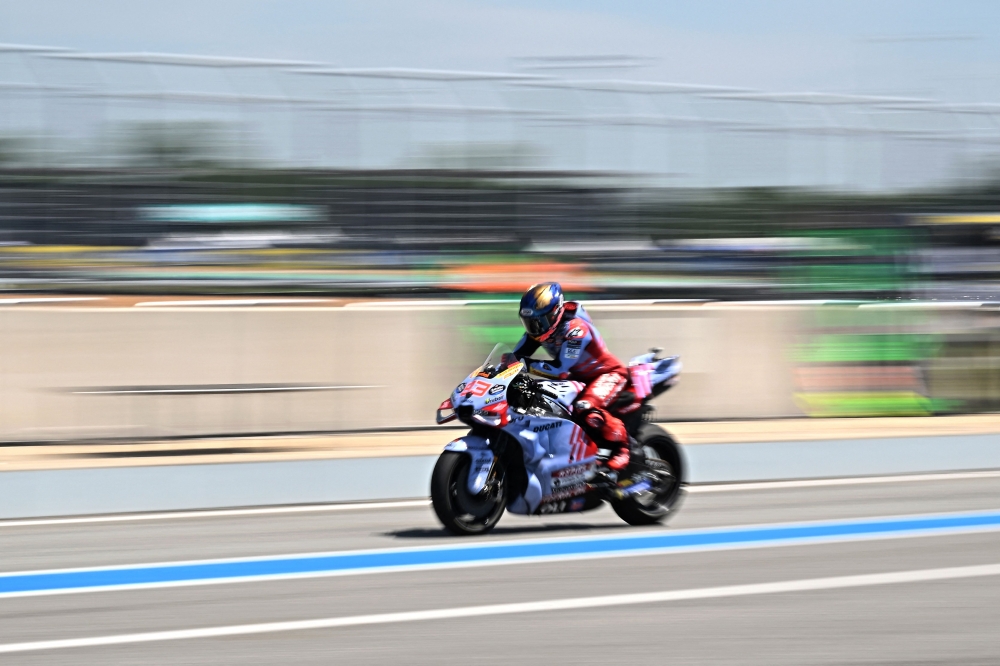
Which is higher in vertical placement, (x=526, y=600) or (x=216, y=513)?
(x=216, y=513)

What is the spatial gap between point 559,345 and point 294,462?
3833 millimetres

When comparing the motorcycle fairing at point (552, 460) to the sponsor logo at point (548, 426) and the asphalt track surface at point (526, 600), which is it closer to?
the sponsor logo at point (548, 426)

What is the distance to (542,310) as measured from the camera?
8.21 meters

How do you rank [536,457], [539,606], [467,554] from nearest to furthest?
[539,606]
[467,554]
[536,457]

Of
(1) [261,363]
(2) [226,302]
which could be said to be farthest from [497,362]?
(2) [226,302]

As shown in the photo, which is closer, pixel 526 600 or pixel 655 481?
pixel 526 600

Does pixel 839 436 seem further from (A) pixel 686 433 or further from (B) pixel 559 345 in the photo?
(B) pixel 559 345

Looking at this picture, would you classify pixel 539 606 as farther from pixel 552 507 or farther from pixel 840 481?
pixel 840 481

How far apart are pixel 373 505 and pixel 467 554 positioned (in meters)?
2.34

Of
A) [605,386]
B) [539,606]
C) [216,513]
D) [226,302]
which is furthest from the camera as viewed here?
[226,302]

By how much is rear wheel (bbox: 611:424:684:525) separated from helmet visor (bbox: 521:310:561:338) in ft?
3.15

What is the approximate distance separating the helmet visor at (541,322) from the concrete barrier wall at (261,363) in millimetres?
5789

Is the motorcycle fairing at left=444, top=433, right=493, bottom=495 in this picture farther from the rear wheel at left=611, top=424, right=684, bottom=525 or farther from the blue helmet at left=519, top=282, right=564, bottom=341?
the rear wheel at left=611, top=424, right=684, bottom=525

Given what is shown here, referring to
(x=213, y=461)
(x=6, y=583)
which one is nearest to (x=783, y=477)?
(x=213, y=461)
